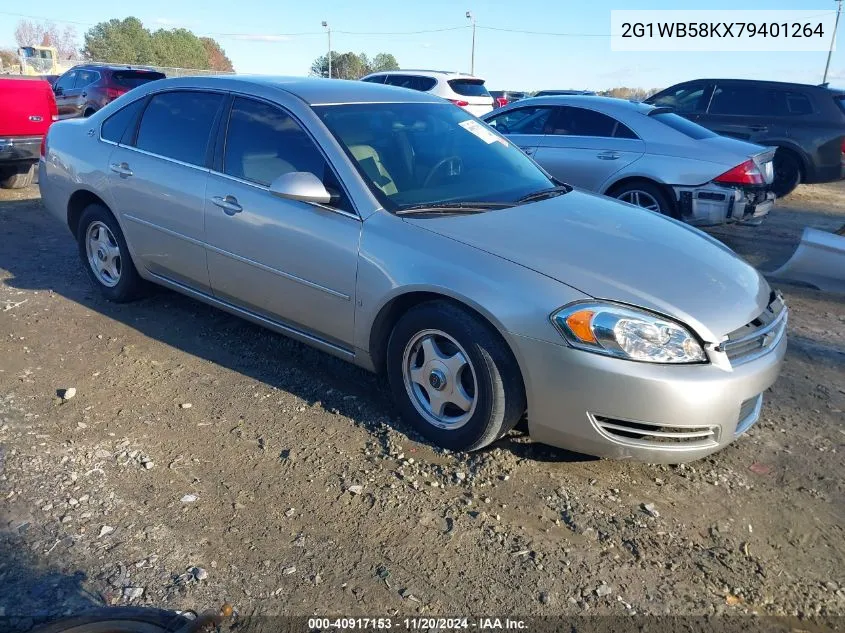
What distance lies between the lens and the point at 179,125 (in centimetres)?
443

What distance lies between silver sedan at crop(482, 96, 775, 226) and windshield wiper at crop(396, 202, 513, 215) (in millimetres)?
3772

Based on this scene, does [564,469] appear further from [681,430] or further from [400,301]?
[400,301]

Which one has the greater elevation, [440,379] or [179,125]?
[179,125]

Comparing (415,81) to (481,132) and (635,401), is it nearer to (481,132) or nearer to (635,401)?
(481,132)

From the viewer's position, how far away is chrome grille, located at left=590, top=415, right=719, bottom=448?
2852 millimetres

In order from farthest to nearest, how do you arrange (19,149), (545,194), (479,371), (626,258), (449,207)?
(19,149) → (545,194) → (449,207) → (626,258) → (479,371)

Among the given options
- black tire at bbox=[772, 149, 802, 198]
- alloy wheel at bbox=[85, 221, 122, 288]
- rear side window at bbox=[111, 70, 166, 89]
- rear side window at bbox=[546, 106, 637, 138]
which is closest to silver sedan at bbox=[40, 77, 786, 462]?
alloy wheel at bbox=[85, 221, 122, 288]

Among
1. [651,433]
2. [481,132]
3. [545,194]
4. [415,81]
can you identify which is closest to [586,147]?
[481,132]

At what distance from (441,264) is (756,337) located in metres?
1.43

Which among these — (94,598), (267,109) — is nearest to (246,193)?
(267,109)

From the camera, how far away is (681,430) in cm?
286

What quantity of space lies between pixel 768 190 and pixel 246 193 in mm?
5448

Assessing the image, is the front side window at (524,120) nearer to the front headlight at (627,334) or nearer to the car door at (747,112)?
the car door at (747,112)

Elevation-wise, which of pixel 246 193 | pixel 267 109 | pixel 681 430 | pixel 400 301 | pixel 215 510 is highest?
pixel 267 109
